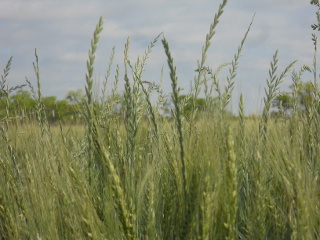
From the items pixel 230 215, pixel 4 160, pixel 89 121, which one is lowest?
pixel 230 215

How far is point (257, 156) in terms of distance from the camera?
1.46 m

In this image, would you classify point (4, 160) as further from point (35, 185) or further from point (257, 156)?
point (257, 156)

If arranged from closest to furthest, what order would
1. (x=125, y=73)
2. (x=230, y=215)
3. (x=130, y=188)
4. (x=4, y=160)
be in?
(x=230, y=215) < (x=130, y=188) < (x=125, y=73) < (x=4, y=160)

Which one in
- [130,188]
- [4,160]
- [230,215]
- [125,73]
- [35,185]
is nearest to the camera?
[230,215]

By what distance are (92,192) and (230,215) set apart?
47 centimetres

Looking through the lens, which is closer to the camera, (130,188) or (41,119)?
(130,188)

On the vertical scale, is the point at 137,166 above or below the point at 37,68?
below

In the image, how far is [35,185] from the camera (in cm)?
173

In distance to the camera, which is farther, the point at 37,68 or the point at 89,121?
the point at 37,68

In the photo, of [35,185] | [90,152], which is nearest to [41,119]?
[35,185]

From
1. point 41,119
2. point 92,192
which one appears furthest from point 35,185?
point 41,119

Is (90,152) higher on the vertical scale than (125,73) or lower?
lower

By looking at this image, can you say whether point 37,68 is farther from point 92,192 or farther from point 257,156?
point 257,156

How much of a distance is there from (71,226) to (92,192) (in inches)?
7.1
